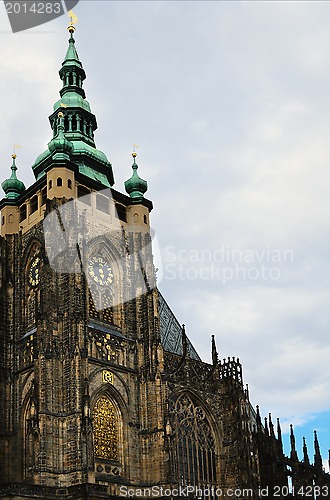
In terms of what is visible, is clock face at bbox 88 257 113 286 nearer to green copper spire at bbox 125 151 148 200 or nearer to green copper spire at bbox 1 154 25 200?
green copper spire at bbox 125 151 148 200

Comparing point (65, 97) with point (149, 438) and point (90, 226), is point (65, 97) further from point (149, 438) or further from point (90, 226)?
point (149, 438)

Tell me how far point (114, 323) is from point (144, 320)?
1.92m

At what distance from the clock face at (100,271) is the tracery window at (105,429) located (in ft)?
25.0

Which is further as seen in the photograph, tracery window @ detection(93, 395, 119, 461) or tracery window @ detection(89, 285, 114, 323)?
tracery window @ detection(89, 285, 114, 323)

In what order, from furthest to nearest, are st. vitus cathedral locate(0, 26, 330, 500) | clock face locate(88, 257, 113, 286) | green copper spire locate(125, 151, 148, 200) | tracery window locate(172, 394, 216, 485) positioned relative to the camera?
green copper spire locate(125, 151, 148, 200)
clock face locate(88, 257, 113, 286)
tracery window locate(172, 394, 216, 485)
st. vitus cathedral locate(0, 26, 330, 500)

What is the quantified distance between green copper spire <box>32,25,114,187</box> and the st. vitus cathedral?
16cm

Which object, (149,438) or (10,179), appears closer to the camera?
(149,438)

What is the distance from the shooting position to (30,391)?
143ft

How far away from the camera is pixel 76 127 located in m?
55.7

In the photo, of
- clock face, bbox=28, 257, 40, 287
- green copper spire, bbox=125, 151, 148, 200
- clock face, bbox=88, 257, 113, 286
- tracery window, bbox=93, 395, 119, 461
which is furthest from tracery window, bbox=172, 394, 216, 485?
green copper spire, bbox=125, 151, 148, 200

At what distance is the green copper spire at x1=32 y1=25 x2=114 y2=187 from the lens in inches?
2083

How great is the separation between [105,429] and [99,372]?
128 inches

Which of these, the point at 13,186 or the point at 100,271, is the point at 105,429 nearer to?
the point at 100,271

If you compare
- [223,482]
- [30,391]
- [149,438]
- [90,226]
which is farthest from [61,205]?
[223,482]
